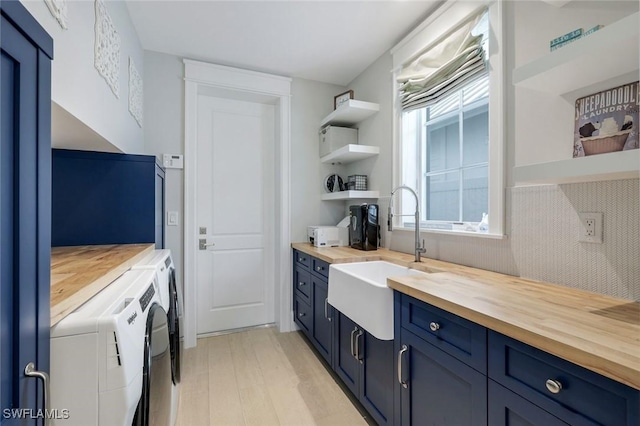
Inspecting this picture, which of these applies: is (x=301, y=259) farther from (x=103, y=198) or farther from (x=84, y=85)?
(x=84, y=85)

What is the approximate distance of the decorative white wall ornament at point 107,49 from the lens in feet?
4.43

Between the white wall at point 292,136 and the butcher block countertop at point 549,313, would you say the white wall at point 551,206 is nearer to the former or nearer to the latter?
the butcher block countertop at point 549,313

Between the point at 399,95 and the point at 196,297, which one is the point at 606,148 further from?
the point at 196,297

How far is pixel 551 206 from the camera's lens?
4.30ft

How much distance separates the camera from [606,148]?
99 cm

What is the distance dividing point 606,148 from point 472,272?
0.78 metres

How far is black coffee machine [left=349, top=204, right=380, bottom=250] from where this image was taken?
236 cm

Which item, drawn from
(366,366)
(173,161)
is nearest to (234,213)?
(173,161)

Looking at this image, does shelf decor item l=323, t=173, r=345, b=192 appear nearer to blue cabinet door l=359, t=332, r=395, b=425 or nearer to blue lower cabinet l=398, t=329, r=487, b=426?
blue cabinet door l=359, t=332, r=395, b=425

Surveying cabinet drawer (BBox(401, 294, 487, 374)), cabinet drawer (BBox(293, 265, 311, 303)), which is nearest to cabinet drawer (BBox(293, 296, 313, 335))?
cabinet drawer (BBox(293, 265, 311, 303))

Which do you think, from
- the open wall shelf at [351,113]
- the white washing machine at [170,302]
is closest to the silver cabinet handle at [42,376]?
the white washing machine at [170,302]

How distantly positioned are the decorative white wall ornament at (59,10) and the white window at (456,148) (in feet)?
6.23

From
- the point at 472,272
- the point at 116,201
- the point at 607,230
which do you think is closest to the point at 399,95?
the point at 472,272

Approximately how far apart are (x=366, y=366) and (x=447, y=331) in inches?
28.5
